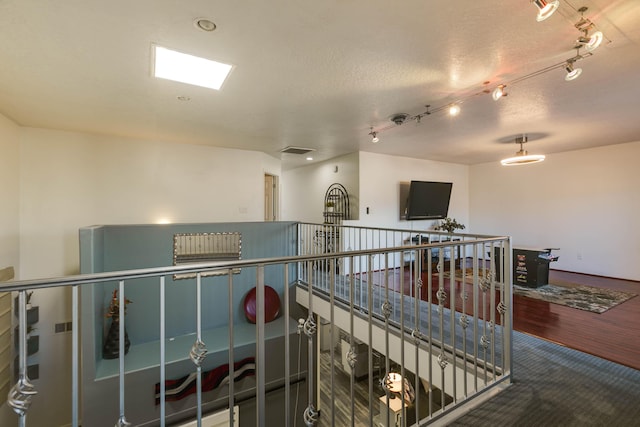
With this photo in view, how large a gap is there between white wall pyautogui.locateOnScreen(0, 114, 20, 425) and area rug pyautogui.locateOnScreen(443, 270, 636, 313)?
23.4ft

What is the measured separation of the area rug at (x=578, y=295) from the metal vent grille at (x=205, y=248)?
461cm

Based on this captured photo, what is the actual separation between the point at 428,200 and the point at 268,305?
413 cm

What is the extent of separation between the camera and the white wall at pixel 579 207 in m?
5.04

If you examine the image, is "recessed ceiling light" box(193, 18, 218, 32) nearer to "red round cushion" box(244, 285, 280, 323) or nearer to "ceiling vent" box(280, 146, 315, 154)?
Result: "ceiling vent" box(280, 146, 315, 154)

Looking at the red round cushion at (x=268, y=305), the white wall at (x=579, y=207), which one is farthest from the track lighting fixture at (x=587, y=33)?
the white wall at (x=579, y=207)

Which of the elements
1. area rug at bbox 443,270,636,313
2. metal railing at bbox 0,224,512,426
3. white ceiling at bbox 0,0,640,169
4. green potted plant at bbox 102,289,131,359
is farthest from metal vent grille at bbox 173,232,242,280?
area rug at bbox 443,270,636,313

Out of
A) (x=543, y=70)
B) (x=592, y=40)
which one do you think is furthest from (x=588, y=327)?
(x=592, y=40)

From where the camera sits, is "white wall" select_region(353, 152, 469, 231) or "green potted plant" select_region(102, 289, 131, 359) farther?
"white wall" select_region(353, 152, 469, 231)

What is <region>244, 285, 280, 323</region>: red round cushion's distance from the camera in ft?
15.6

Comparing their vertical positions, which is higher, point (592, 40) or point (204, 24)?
point (204, 24)

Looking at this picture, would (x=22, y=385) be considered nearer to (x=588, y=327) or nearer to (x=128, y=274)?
(x=128, y=274)

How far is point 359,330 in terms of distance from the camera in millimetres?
3572

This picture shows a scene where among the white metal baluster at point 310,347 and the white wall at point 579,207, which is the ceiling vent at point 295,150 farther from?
the white wall at point 579,207

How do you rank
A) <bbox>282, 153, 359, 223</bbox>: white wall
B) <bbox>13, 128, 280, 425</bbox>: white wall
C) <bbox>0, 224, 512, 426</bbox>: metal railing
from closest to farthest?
<bbox>0, 224, 512, 426</bbox>: metal railing, <bbox>13, 128, 280, 425</bbox>: white wall, <bbox>282, 153, 359, 223</bbox>: white wall
